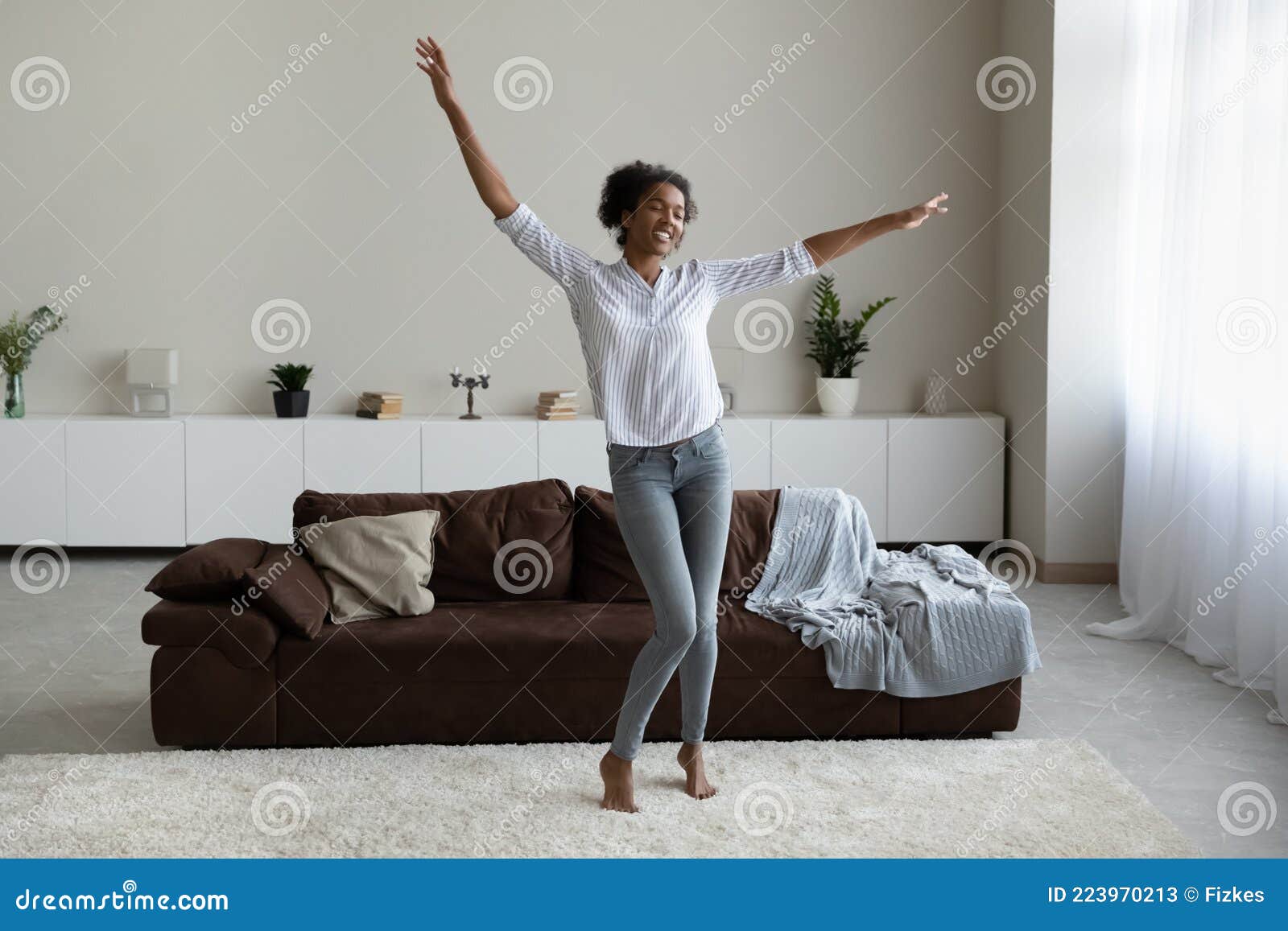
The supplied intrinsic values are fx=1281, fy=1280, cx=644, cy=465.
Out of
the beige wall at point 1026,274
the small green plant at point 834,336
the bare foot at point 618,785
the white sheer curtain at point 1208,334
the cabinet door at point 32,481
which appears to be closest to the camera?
the bare foot at point 618,785

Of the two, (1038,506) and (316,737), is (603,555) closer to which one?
(316,737)

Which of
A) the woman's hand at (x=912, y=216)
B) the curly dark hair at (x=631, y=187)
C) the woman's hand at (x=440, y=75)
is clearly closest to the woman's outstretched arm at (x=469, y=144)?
the woman's hand at (x=440, y=75)

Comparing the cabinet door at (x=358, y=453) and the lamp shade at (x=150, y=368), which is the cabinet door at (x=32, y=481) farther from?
the cabinet door at (x=358, y=453)

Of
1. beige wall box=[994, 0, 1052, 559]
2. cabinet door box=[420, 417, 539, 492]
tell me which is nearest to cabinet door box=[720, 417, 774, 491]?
cabinet door box=[420, 417, 539, 492]

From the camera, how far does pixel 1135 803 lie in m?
3.05

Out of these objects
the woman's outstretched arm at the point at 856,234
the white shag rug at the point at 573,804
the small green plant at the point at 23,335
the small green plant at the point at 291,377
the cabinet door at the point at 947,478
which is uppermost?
the woman's outstretched arm at the point at 856,234

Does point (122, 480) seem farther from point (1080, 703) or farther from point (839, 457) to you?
point (1080, 703)

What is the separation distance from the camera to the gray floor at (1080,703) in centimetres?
326

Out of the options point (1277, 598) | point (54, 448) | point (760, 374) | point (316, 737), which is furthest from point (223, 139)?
point (1277, 598)

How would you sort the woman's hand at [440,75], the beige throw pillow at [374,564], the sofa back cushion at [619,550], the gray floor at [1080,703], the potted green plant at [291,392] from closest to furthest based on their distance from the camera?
the woman's hand at [440,75] → the gray floor at [1080,703] → the beige throw pillow at [374,564] → the sofa back cushion at [619,550] → the potted green plant at [291,392]

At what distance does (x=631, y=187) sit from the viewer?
9.48 feet

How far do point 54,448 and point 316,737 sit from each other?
3466 millimetres

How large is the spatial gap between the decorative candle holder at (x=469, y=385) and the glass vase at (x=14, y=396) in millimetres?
2118

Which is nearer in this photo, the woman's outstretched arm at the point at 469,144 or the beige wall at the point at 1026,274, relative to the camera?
the woman's outstretched arm at the point at 469,144
